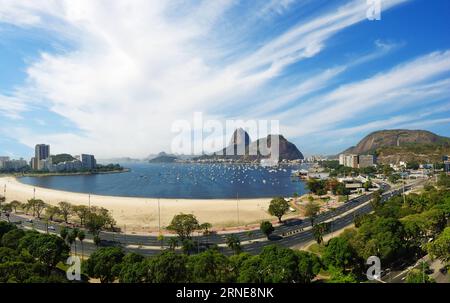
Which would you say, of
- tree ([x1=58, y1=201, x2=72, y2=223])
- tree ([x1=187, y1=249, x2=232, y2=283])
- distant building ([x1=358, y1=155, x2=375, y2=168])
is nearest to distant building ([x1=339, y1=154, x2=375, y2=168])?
distant building ([x1=358, y1=155, x2=375, y2=168])

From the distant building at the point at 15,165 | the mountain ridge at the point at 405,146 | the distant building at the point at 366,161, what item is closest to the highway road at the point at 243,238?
the mountain ridge at the point at 405,146

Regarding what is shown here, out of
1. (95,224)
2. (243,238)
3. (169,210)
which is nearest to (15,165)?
(169,210)

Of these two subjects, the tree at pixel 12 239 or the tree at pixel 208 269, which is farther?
the tree at pixel 12 239

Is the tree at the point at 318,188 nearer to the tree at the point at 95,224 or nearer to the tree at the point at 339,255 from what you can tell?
the tree at the point at 95,224

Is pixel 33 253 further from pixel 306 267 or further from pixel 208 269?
pixel 306 267
